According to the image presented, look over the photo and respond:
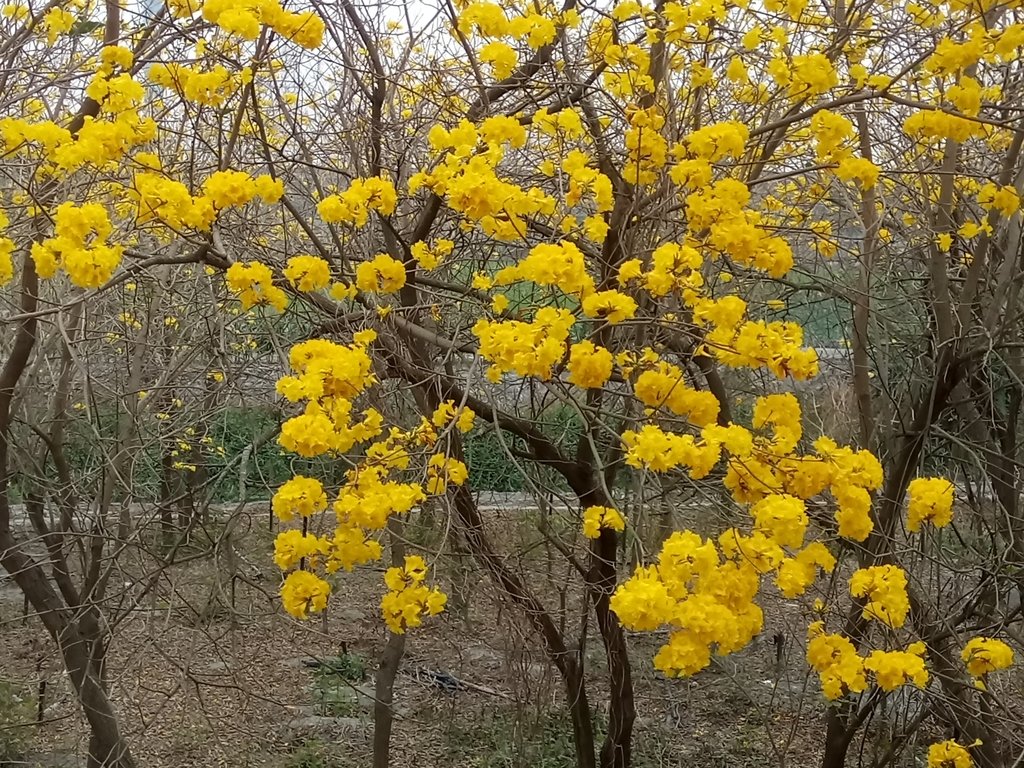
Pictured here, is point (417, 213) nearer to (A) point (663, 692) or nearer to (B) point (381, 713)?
(B) point (381, 713)

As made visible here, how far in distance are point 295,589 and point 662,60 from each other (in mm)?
2168

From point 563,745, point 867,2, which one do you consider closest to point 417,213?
point 867,2

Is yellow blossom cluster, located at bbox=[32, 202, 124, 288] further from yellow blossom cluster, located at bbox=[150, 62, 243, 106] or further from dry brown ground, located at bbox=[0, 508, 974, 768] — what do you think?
dry brown ground, located at bbox=[0, 508, 974, 768]

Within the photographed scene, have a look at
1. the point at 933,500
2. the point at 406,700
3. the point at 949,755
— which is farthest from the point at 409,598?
the point at 406,700

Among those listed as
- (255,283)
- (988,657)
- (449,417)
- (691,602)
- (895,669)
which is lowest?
(988,657)

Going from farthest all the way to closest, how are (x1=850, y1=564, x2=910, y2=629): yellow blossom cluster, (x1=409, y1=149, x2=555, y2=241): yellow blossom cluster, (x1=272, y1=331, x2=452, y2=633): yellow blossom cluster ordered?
(x1=850, y1=564, x2=910, y2=629): yellow blossom cluster < (x1=409, y1=149, x2=555, y2=241): yellow blossom cluster < (x1=272, y1=331, x2=452, y2=633): yellow blossom cluster

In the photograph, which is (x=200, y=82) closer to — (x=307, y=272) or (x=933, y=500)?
(x=307, y=272)

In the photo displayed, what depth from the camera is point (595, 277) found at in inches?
127

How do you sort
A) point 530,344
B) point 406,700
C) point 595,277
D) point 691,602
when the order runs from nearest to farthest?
point 691,602
point 530,344
point 595,277
point 406,700

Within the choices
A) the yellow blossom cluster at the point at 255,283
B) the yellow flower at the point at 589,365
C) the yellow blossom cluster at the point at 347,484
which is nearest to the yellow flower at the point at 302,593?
the yellow blossom cluster at the point at 347,484

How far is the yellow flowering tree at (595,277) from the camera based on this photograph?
2.10m

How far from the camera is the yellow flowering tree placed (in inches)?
82.7

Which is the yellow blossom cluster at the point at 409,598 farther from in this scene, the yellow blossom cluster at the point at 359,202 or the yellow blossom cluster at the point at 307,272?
the yellow blossom cluster at the point at 359,202

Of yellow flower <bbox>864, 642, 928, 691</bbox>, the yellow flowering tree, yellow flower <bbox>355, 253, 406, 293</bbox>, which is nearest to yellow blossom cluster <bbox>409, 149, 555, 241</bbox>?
the yellow flowering tree
